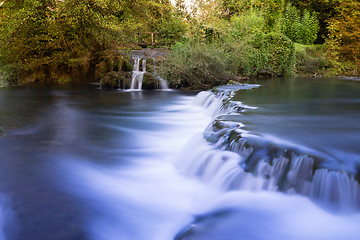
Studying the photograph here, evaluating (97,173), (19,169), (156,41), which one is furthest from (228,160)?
(156,41)

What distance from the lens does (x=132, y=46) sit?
17.2 m

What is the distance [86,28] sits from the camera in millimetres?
15266

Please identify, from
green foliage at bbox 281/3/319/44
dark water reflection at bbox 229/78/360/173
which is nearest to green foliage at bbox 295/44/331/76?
green foliage at bbox 281/3/319/44

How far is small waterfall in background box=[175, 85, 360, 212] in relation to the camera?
9.58ft

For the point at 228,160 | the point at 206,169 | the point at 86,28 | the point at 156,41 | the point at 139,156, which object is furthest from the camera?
the point at 156,41

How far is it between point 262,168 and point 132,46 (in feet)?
48.7

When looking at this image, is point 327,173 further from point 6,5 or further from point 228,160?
point 6,5

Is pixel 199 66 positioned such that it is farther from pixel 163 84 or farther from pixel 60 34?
pixel 60 34

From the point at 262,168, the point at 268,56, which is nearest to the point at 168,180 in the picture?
the point at 262,168

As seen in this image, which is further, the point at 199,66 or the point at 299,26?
the point at 299,26

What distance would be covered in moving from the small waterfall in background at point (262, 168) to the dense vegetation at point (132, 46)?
25.5 ft

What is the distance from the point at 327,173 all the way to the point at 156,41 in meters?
20.3

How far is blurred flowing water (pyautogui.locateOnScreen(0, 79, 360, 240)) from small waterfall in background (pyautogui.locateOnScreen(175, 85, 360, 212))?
0.02 meters

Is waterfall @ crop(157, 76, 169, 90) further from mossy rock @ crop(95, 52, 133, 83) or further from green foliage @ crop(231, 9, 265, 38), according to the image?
green foliage @ crop(231, 9, 265, 38)
